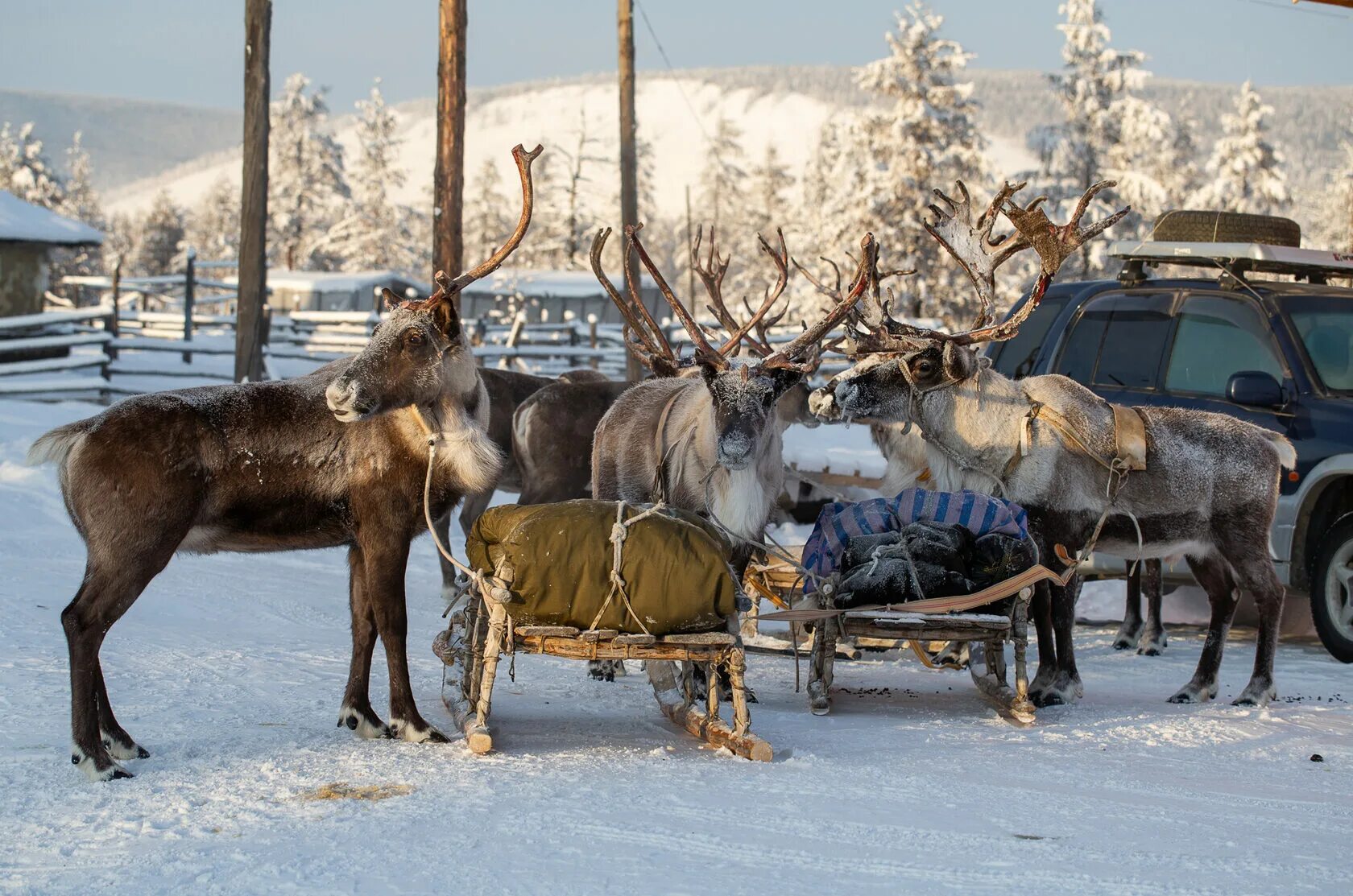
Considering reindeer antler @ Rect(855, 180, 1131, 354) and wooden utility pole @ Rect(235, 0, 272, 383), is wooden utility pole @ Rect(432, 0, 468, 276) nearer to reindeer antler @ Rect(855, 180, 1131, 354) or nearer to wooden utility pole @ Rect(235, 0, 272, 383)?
wooden utility pole @ Rect(235, 0, 272, 383)

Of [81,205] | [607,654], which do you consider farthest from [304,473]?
[81,205]

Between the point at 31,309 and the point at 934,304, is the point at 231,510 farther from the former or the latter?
the point at 934,304

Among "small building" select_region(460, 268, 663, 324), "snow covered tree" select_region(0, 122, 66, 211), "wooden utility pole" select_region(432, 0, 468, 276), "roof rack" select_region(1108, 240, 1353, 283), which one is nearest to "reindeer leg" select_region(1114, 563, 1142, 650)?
"roof rack" select_region(1108, 240, 1353, 283)

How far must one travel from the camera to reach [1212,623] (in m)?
9.20

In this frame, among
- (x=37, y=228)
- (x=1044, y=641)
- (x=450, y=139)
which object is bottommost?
→ (x=1044, y=641)

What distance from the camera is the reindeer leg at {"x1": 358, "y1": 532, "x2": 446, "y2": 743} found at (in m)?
6.79

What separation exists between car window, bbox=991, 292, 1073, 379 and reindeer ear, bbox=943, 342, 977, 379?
8.84 ft

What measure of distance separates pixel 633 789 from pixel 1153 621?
6106mm

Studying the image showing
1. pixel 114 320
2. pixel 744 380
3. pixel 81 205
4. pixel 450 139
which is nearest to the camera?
pixel 744 380

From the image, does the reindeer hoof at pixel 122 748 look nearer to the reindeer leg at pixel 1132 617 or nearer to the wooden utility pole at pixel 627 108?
the reindeer leg at pixel 1132 617

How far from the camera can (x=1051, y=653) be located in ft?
28.3

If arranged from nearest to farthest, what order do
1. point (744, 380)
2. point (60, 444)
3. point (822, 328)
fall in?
point (60, 444)
point (744, 380)
point (822, 328)

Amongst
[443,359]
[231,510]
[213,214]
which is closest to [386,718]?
[231,510]

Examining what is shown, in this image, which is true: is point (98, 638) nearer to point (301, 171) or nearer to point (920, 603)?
point (920, 603)
